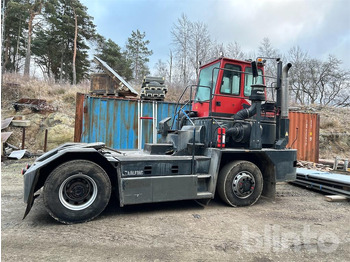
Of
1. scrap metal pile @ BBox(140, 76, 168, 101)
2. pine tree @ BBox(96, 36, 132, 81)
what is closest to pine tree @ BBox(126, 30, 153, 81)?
pine tree @ BBox(96, 36, 132, 81)

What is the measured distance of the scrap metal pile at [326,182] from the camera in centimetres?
661

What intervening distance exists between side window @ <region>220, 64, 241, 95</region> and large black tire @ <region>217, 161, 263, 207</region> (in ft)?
5.37

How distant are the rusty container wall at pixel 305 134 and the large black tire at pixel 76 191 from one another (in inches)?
384

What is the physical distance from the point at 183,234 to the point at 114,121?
6.97 metres

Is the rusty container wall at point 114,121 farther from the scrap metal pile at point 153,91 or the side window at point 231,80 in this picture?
the side window at point 231,80

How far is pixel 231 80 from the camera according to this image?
19.5 feet

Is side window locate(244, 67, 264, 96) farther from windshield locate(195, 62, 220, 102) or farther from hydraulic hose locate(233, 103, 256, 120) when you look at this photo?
windshield locate(195, 62, 220, 102)

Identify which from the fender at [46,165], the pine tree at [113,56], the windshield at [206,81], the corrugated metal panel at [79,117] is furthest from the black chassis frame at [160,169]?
the pine tree at [113,56]

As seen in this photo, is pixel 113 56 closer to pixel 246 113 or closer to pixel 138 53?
pixel 138 53

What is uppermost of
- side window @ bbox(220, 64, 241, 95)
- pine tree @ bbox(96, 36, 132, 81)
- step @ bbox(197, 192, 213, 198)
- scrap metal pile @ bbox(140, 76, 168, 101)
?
pine tree @ bbox(96, 36, 132, 81)

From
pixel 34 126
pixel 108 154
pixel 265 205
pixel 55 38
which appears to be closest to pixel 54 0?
pixel 55 38

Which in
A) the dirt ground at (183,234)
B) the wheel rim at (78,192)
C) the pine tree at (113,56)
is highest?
the pine tree at (113,56)

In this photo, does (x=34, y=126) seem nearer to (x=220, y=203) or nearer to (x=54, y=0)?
(x=220, y=203)

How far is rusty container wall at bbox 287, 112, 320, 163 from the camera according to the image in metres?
11.8
